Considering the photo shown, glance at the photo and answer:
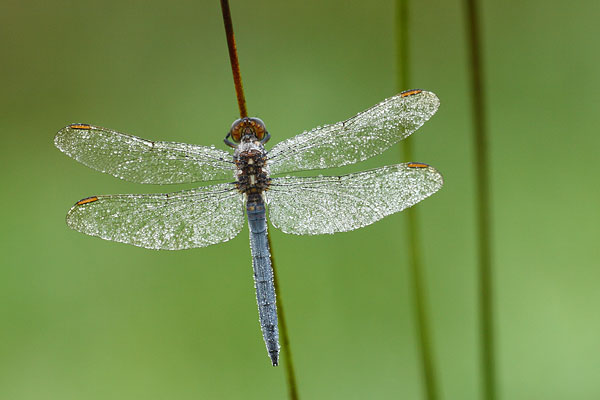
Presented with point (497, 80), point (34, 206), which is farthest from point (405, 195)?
point (34, 206)

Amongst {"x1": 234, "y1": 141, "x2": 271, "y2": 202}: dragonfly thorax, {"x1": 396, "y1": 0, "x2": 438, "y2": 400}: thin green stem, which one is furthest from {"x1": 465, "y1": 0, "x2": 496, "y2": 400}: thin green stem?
{"x1": 234, "y1": 141, "x2": 271, "y2": 202}: dragonfly thorax

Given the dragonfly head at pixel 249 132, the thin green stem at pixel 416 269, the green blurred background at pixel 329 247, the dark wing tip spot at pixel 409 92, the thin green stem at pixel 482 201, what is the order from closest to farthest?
the thin green stem at pixel 482 201 < the thin green stem at pixel 416 269 < the dark wing tip spot at pixel 409 92 < the dragonfly head at pixel 249 132 < the green blurred background at pixel 329 247

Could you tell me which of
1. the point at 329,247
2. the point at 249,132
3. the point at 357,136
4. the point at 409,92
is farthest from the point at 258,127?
the point at 329,247

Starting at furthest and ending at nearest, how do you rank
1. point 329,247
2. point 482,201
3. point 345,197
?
point 329,247, point 345,197, point 482,201

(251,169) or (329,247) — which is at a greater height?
(251,169)

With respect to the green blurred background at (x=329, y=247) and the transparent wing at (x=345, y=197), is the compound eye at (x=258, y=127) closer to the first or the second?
the transparent wing at (x=345, y=197)

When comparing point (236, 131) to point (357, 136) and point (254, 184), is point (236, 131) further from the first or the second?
point (357, 136)

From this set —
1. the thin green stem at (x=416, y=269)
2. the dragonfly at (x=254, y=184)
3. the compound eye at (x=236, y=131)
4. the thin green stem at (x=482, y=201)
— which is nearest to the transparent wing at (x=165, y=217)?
the dragonfly at (x=254, y=184)
